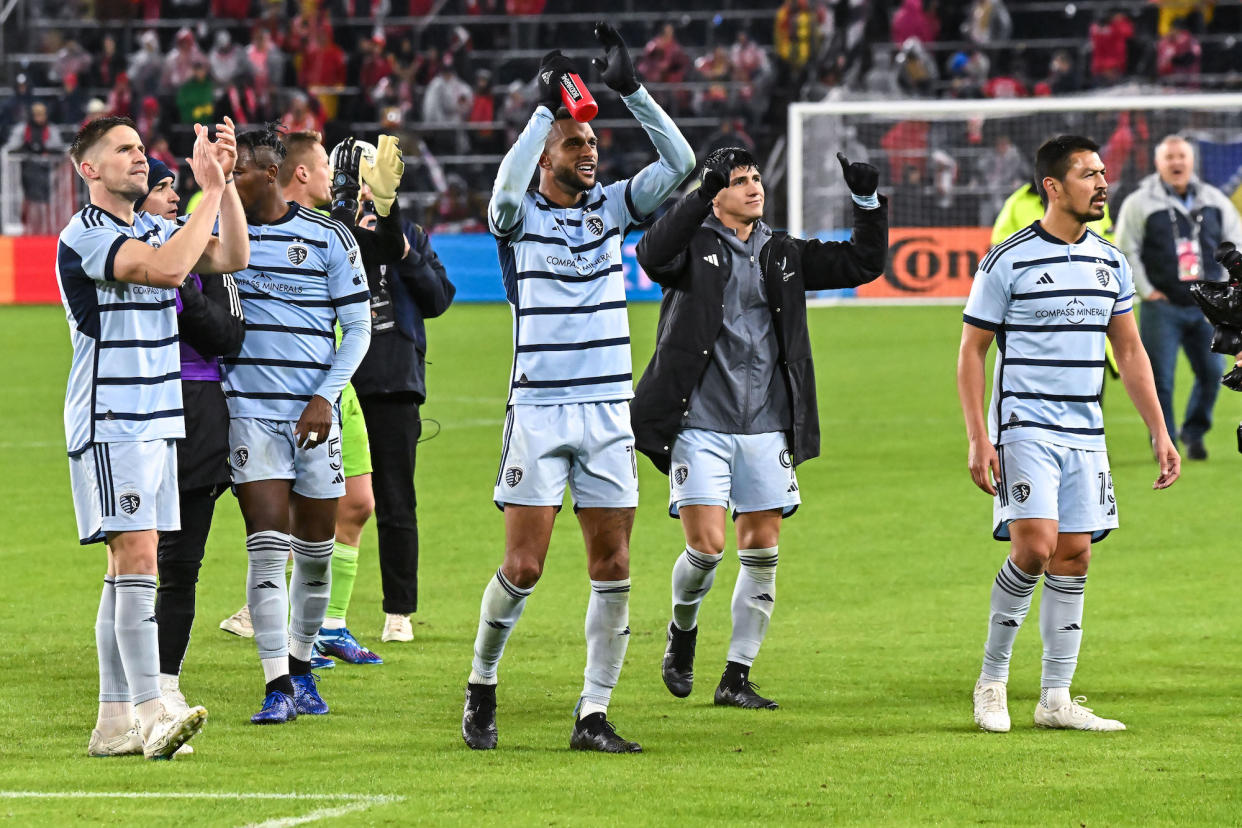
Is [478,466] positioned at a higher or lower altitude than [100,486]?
lower

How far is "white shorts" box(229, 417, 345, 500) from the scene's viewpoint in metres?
6.66

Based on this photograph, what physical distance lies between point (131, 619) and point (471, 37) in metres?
27.7

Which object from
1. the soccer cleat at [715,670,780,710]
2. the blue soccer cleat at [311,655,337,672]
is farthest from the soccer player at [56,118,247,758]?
the soccer cleat at [715,670,780,710]

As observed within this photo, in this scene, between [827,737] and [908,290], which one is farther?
[908,290]

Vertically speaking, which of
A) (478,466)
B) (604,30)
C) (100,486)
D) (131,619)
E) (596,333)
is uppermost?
(604,30)

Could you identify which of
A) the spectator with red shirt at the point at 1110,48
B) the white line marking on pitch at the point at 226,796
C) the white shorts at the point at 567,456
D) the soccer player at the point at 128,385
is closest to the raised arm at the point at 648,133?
the white shorts at the point at 567,456

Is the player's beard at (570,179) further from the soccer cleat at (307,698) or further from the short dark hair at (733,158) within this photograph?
the soccer cleat at (307,698)

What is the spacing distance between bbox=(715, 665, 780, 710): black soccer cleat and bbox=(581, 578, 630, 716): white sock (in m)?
0.84

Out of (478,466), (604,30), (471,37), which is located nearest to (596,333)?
(604,30)

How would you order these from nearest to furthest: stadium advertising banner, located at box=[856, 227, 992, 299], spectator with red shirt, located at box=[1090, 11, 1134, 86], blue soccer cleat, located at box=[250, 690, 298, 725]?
blue soccer cleat, located at box=[250, 690, 298, 725]
stadium advertising banner, located at box=[856, 227, 992, 299]
spectator with red shirt, located at box=[1090, 11, 1134, 86]

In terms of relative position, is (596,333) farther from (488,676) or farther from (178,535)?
(178,535)

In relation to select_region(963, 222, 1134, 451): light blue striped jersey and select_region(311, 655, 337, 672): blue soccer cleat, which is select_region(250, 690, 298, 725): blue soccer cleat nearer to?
select_region(311, 655, 337, 672): blue soccer cleat

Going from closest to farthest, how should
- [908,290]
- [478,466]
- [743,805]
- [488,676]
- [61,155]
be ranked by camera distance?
[743,805] < [488,676] < [478,466] < [908,290] < [61,155]

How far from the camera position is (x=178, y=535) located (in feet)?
21.3
